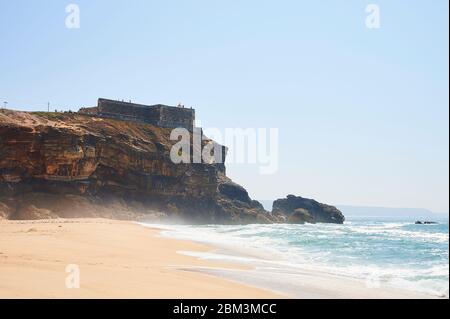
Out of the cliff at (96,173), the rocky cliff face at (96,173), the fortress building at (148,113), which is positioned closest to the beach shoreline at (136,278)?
the cliff at (96,173)

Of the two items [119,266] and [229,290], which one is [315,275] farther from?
[119,266]

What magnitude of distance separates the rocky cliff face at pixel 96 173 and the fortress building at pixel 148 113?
3.09 m

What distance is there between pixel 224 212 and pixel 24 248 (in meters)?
51.5

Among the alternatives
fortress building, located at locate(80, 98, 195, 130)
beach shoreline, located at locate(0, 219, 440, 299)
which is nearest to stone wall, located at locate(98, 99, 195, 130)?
fortress building, located at locate(80, 98, 195, 130)

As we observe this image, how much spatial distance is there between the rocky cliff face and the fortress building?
122 inches

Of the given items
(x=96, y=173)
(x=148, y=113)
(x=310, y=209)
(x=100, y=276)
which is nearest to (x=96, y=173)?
(x=96, y=173)

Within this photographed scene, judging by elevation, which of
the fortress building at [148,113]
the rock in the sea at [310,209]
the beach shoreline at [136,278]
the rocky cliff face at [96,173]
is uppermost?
the fortress building at [148,113]

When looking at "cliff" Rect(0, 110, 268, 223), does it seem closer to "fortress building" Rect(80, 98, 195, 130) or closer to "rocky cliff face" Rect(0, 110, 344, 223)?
"rocky cliff face" Rect(0, 110, 344, 223)

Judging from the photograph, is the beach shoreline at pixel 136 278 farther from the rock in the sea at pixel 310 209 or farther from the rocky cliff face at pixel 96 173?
the rock in the sea at pixel 310 209

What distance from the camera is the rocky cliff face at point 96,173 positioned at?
41812 mm

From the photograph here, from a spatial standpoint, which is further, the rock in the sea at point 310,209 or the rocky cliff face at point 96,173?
the rock in the sea at point 310,209

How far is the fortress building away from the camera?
60.4 m

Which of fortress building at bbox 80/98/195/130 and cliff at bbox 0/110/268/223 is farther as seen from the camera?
fortress building at bbox 80/98/195/130

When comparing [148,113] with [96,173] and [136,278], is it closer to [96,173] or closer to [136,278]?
[96,173]
